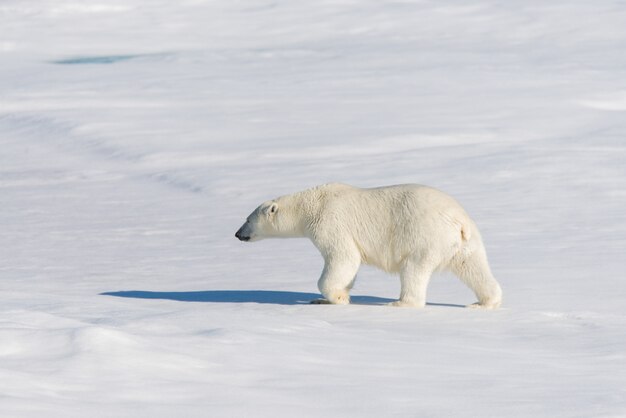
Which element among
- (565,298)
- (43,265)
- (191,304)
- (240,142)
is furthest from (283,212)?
(240,142)

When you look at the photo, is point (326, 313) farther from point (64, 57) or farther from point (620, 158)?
point (64, 57)

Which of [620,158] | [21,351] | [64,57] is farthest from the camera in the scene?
[64,57]

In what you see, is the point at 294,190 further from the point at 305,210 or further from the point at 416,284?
the point at 416,284

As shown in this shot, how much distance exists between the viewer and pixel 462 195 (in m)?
10.2

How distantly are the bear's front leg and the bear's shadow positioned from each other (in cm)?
27

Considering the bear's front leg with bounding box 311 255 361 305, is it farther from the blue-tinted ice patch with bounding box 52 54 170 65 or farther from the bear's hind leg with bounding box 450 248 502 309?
the blue-tinted ice patch with bounding box 52 54 170 65

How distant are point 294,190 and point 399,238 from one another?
16.5 ft

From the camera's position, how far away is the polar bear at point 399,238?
583 centimetres

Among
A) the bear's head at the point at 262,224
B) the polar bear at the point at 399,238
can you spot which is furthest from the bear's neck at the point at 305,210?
the bear's head at the point at 262,224

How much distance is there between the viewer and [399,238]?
5.93 metres

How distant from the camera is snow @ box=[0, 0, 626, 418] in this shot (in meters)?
3.75

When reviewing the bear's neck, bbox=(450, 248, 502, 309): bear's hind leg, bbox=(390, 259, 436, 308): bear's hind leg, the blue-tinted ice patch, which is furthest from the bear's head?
the blue-tinted ice patch

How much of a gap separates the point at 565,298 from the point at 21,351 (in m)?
3.13

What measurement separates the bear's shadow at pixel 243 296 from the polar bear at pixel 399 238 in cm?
33
